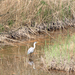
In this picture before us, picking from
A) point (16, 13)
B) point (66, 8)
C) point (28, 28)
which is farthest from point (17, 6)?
point (66, 8)

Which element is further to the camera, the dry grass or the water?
the dry grass

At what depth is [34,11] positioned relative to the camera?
9328mm

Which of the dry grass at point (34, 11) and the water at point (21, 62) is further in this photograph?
the dry grass at point (34, 11)

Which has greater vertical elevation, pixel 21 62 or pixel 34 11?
pixel 34 11

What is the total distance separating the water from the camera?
18.0 ft

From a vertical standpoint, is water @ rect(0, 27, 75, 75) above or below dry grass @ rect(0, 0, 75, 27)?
below

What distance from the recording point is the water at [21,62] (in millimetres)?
5477

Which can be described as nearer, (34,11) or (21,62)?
(21,62)

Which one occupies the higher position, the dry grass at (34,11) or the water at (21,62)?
the dry grass at (34,11)

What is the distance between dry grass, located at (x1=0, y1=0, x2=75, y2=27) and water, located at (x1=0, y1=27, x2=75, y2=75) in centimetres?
111

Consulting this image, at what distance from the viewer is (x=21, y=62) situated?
20.6 feet

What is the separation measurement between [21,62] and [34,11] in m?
3.49

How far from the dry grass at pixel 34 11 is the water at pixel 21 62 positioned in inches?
43.8

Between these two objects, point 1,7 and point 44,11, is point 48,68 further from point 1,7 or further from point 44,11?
point 44,11
